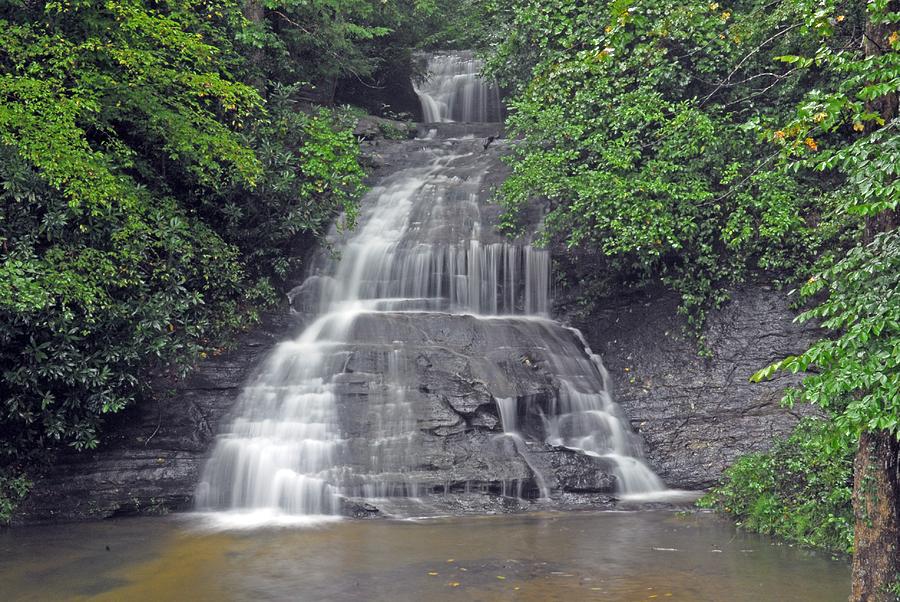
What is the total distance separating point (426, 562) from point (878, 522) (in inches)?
179

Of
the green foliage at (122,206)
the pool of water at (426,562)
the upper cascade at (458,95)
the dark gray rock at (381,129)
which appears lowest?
the pool of water at (426,562)

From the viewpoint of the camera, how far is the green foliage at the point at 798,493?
9.20 metres

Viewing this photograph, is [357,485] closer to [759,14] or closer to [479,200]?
[479,200]

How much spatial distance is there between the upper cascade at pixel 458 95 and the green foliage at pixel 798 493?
1838cm

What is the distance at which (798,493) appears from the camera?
998 centimetres

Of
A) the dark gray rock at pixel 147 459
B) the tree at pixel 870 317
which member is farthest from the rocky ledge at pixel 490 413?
the tree at pixel 870 317

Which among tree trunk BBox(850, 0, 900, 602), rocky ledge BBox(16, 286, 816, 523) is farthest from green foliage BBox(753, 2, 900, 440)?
rocky ledge BBox(16, 286, 816, 523)

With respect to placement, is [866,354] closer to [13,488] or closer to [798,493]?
[798,493]

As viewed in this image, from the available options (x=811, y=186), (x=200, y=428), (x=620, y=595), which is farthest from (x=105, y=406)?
(x=811, y=186)

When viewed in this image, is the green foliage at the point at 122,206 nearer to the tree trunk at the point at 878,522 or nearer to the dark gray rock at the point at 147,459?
the dark gray rock at the point at 147,459

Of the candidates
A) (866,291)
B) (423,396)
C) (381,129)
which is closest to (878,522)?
(866,291)

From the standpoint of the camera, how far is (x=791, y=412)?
1358 cm

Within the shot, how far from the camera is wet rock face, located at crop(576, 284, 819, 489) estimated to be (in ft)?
44.2

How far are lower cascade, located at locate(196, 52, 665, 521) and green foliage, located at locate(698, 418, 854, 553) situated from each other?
7.47 feet
